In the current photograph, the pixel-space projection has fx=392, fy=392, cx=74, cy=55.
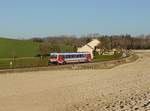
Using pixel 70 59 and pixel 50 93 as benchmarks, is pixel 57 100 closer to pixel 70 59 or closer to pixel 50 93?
pixel 50 93

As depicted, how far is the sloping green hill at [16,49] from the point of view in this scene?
102m

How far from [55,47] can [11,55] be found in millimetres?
15784

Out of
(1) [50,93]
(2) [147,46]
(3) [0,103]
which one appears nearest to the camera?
(3) [0,103]

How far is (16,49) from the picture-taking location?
111m

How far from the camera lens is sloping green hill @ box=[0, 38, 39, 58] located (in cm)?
10247

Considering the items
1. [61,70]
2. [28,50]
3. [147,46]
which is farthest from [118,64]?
[147,46]

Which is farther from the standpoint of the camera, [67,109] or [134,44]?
[134,44]

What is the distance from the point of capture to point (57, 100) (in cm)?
2538

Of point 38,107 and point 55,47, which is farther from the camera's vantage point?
point 55,47

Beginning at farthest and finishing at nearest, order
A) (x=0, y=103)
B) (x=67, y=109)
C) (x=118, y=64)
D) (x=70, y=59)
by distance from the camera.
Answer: (x=118, y=64)
(x=70, y=59)
(x=0, y=103)
(x=67, y=109)

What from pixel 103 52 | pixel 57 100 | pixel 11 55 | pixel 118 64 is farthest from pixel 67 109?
pixel 103 52

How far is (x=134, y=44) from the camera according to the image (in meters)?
194

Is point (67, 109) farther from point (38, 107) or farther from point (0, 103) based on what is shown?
point (0, 103)

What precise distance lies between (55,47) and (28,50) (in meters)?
8.40
